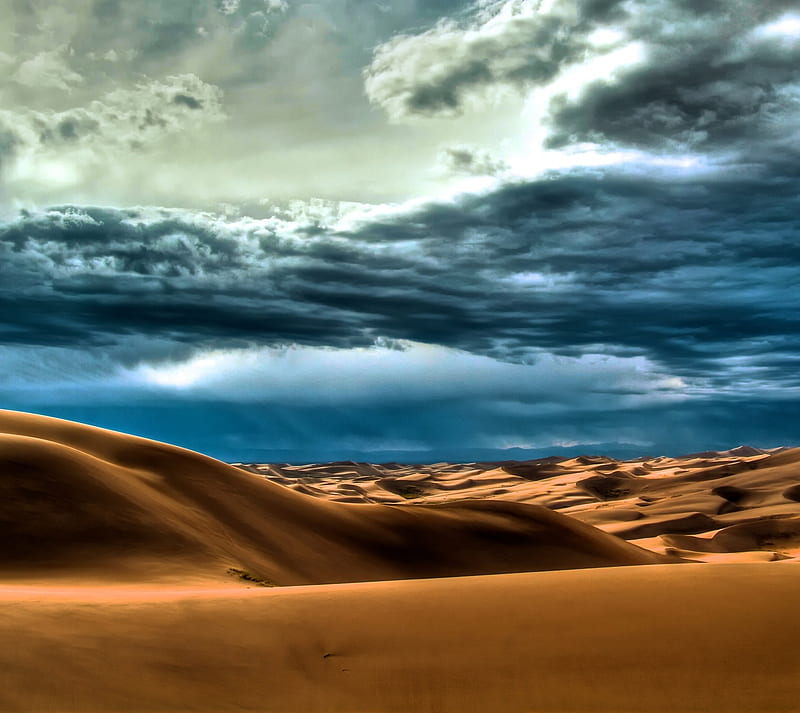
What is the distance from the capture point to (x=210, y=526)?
24.3 meters

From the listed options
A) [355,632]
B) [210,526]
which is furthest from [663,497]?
[355,632]

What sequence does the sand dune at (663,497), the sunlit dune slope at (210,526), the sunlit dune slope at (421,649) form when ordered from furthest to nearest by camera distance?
the sand dune at (663,497), the sunlit dune slope at (210,526), the sunlit dune slope at (421,649)

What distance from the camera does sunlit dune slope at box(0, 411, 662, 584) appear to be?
63.3ft

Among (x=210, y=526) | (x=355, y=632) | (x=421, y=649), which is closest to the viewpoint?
(x=421, y=649)

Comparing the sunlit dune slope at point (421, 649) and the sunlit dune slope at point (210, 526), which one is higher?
the sunlit dune slope at point (210, 526)

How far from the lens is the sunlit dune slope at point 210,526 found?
1930cm

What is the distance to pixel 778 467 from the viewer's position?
82938 mm

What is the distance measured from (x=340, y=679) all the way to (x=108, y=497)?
14.9 metres

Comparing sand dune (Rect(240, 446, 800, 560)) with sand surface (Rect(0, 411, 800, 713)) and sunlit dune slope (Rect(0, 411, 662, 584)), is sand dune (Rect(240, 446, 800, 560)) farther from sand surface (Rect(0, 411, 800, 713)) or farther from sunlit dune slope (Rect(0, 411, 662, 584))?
sand surface (Rect(0, 411, 800, 713))

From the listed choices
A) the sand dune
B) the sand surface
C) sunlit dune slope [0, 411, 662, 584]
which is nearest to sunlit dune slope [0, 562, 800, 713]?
the sand surface

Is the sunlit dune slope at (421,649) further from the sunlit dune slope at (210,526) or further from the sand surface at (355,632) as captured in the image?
the sunlit dune slope at (210,526)

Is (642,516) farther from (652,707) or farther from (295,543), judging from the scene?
(652,707)

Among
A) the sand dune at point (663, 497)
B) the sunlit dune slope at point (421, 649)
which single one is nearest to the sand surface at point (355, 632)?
the sunlit dune slope at point (421, 649)

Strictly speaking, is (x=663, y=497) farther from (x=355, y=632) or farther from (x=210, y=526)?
(x=355, y=632)
